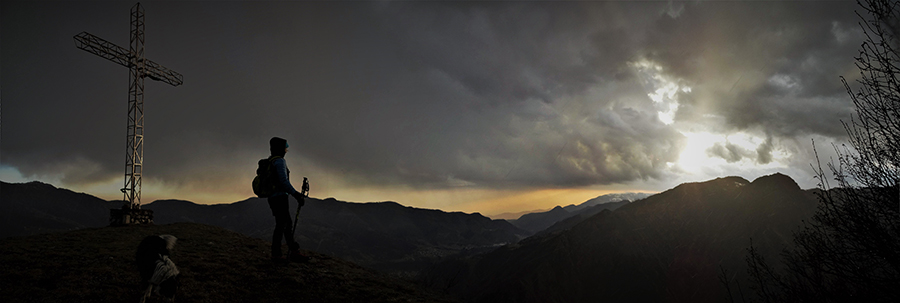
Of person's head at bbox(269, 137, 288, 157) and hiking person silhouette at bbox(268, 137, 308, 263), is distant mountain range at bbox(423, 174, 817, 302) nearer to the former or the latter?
hiking person silhouette at bbox(268, 137, 308, 263)

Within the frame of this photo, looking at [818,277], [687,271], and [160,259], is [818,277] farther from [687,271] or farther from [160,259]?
[687,271]

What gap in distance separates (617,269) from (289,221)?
206m

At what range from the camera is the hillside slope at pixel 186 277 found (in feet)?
28.3

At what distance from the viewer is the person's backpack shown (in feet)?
33.4

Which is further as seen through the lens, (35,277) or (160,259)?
(35,277)

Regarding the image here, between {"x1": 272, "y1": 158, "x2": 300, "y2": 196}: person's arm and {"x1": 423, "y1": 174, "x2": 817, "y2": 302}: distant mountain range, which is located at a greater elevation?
{"x1": 272, "y1": 158, "x2": 300, "y2": 196}: person's arm

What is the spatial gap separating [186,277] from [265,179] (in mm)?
3699

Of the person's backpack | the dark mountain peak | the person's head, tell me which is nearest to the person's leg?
the person's backpack

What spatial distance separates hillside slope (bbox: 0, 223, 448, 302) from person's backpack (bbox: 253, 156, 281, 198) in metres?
2.81

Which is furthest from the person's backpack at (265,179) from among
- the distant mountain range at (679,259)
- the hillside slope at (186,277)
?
the distant mountain range at (679,259)

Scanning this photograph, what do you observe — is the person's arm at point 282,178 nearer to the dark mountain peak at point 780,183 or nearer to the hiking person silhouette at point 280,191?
the hiking person silhouette at point 280,191

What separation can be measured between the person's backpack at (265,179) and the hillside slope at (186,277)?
2805mm

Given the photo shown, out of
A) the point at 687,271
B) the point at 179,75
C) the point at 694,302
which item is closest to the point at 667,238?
the point at 687,271

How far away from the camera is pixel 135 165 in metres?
29.3
